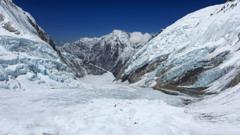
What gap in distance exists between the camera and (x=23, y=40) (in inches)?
2931

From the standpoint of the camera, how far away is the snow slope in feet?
279

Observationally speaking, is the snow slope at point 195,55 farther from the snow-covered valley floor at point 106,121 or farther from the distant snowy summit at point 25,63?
the snow-covered valley floor at point 106,121

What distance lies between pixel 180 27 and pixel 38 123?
11242 cm

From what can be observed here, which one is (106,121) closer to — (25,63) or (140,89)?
(25,63)

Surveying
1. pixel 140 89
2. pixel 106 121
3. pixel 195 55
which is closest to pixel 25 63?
pixel 140 89

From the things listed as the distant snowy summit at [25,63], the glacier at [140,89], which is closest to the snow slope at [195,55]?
the glacier at [140,89]

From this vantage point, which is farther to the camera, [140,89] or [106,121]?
[140,89]

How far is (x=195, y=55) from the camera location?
104875 mm

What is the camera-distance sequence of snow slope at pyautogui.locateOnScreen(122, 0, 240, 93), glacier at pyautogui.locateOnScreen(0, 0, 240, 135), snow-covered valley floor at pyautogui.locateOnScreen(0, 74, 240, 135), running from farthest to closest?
snow slope at pyautogui.locateOnScreen(122, 0, 240, 93) → glacier at pyautogui.locateOnScreen(0, 0, 240, 135) → snow-covered valley floor at pyautogui.locateOnScreen(0, 74, 240, 135)

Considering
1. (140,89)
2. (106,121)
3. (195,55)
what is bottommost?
(106,121)

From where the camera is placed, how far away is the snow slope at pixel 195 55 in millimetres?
85188

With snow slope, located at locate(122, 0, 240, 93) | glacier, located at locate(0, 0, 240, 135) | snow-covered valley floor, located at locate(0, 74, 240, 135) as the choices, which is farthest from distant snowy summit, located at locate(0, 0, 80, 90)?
snow slope, located at locate(122, 0, 240, 93)

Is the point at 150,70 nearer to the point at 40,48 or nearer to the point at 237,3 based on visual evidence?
the point at 237,3

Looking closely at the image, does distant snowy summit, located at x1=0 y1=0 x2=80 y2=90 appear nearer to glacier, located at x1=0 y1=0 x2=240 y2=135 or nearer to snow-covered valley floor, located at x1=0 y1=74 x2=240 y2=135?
glacier, located at x1=0 y1=0 x2=240 y2=135
